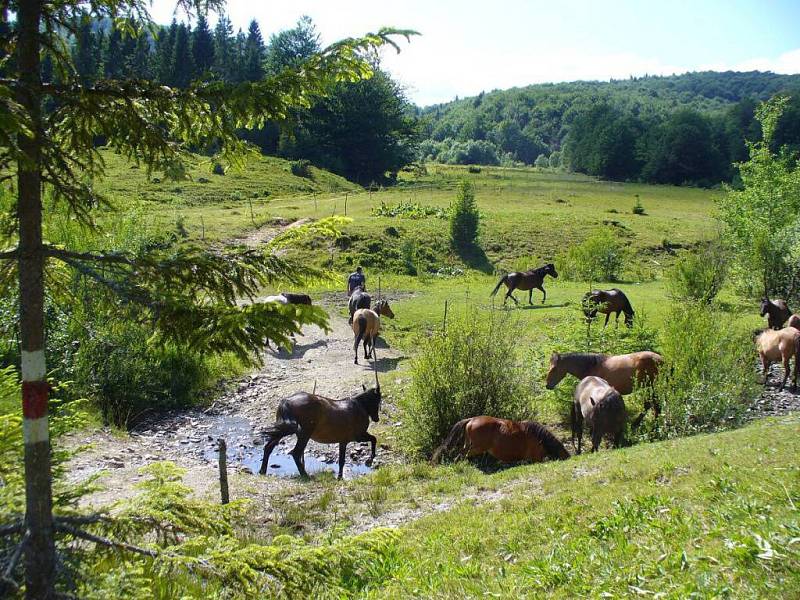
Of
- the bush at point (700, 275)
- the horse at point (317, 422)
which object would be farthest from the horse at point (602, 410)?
the bush at point (700, 275)

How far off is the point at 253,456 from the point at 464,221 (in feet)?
94.1

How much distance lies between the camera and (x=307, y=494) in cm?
1033

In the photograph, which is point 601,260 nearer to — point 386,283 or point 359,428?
point 386,283

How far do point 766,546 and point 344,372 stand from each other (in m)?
13.8

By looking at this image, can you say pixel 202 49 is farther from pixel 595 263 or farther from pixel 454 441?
pixel 454 441

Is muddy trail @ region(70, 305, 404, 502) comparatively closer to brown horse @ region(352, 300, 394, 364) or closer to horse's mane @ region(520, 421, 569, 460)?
brown horse @ region(352, 300, 394, 364)

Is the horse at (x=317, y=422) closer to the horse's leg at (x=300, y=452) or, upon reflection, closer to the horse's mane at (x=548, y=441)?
the horse's leg at (x=300, y=452)

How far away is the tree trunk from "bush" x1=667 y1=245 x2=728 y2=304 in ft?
79.6

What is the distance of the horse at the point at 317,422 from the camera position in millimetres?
11602

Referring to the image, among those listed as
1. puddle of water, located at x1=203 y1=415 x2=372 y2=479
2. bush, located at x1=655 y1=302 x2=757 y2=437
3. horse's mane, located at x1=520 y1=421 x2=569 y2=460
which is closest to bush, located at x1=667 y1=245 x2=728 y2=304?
bush, located at x1=655 y1=302 x2=757 y2=437

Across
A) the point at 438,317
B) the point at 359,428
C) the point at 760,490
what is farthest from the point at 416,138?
the point at 760,490

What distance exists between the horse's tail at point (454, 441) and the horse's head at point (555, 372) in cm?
283

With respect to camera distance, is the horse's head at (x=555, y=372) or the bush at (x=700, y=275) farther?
the bush at (x=700, y=275)

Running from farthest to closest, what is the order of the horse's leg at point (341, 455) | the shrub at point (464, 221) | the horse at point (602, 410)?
the shrub at point (464, 221) < the horse's leg at point (341, 455) < the horse at point (602, 410)
